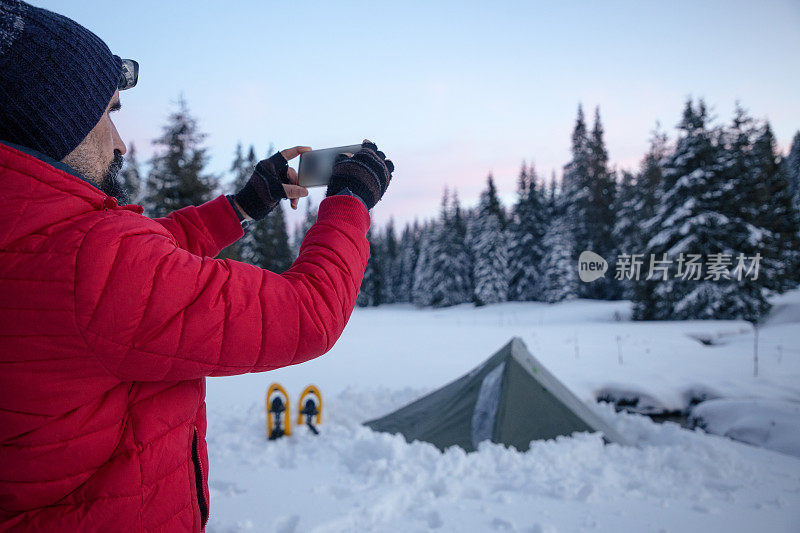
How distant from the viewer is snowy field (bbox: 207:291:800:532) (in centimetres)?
320

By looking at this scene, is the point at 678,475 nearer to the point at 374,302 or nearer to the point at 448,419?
the point at 448,419

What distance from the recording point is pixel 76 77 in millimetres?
900

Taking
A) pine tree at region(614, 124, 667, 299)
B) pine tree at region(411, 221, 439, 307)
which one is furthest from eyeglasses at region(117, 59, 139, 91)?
pine tree at region(411, 221, 439, 307)

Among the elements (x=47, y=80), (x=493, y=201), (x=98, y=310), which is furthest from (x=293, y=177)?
(x=493, y=201)

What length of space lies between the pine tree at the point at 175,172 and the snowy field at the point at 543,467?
21.8 feet

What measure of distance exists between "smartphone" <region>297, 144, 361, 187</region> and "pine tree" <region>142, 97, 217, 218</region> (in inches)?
465

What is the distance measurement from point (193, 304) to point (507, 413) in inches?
188

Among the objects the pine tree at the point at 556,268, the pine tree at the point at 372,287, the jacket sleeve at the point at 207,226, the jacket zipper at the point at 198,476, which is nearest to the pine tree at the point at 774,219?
the pine tree at the point at 556,268

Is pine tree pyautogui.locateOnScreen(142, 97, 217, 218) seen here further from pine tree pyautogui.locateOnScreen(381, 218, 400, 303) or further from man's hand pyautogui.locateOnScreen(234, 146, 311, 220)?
pine tree pyautogui.locateOnScreen(381, 218, 400, 303)

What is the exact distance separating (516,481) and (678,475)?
1730 mm

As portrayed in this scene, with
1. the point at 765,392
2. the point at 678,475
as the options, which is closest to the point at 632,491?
the point at 678,475

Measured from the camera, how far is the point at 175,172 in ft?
39.1

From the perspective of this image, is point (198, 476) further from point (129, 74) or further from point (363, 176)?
point (129, 74)

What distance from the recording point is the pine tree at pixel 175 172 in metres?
11.6
